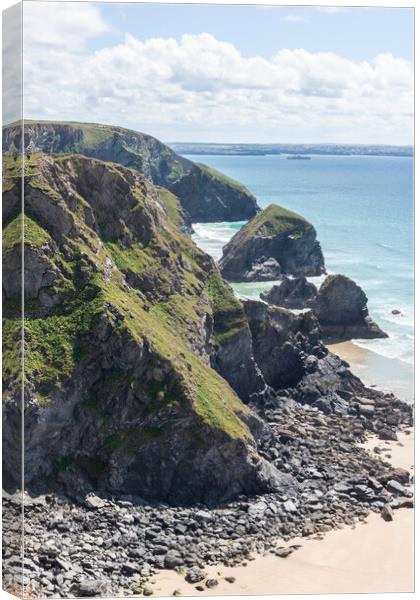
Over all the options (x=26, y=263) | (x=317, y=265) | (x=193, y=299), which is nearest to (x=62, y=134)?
(x=317, y=265)

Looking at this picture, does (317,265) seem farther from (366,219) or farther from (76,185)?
(76,185)

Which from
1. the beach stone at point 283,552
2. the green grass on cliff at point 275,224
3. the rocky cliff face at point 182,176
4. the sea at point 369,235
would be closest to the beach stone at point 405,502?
the beach stone at point 283,552

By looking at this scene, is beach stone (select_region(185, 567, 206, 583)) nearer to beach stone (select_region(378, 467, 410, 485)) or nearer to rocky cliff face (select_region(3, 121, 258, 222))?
beach stone (select_region(378, 467, 410, 485))

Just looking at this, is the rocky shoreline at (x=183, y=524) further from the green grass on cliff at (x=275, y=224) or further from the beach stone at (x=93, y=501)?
the green grass on cliff at (x=275, y=224)

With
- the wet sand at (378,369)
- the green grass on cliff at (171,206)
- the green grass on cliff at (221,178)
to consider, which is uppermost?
the green grass on cliff at (221,178)

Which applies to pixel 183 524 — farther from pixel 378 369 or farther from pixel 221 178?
pixel 221 178

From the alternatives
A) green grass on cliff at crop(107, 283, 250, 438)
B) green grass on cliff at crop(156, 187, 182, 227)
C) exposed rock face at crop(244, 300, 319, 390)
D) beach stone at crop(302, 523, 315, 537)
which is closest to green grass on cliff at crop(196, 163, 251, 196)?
green grass on cliff at crop(156, 187, 182, 227)
